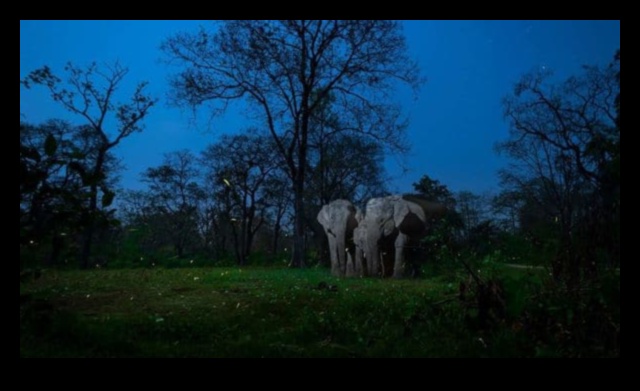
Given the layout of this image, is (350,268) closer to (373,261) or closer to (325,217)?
(373,261)

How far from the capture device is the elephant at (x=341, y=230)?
14477mm

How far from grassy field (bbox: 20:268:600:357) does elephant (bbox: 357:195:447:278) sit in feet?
19.3

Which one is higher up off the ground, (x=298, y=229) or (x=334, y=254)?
(x=298, y=229)

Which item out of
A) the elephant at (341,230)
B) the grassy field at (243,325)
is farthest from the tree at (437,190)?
the grassy field at (243,325)

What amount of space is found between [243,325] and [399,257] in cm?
805

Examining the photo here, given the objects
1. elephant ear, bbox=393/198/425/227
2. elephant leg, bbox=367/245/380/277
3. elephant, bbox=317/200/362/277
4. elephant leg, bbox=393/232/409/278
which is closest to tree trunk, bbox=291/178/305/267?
elephant, bbox=317/200/362/277

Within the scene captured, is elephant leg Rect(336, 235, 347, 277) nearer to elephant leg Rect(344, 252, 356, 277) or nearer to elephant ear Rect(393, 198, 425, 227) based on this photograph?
elephant leg Rect(344, 252, 356, 277)

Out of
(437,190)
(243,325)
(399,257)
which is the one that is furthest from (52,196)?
(437,190)

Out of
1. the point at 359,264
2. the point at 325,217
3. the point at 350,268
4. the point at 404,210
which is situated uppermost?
the point at 404,210

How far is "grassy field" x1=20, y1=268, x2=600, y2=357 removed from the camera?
4.03 m

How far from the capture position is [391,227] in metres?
12.9

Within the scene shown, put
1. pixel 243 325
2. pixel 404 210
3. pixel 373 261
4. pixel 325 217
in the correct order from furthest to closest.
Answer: pixel 325 217 < pixel 373 261 < pixel 404 210 < pixel 243 325

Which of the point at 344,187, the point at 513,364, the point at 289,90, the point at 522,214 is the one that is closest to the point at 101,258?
the point at 289,90

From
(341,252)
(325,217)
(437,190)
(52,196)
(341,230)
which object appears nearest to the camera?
(52,196)
